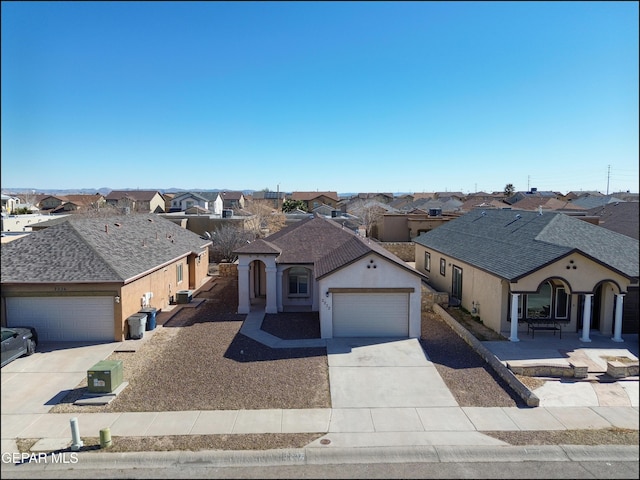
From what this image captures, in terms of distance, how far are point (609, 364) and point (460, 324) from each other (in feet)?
18.4

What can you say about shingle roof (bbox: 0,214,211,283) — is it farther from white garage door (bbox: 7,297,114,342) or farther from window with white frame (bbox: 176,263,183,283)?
window with white frame (bbox: 176,263,183,283)

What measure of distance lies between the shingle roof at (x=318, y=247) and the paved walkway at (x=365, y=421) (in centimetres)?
610

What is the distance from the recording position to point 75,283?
628 inches

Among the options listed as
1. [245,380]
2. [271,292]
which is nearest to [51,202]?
[271,292]

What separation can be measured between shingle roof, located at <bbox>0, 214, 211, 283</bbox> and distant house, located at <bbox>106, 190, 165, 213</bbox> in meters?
57.3

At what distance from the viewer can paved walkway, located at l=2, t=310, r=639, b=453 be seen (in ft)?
32.6

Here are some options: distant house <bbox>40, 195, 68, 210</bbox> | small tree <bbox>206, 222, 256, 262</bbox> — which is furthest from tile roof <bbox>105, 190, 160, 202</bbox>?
small tree <bbox>206, 222, 256, 262</bbox>

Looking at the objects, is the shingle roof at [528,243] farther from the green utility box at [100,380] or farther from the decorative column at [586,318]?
the green utility box at [100,380]

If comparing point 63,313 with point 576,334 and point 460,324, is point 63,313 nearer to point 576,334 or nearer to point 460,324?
point 460,324

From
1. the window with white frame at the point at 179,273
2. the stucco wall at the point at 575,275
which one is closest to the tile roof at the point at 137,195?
the window with white frame at the point at 179,273

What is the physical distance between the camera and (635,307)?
17.0 m

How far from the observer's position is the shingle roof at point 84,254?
16.3m

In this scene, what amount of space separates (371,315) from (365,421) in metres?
6.64

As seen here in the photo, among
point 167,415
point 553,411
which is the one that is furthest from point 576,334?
point 167,415
